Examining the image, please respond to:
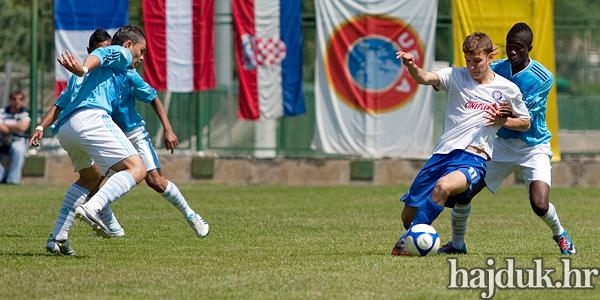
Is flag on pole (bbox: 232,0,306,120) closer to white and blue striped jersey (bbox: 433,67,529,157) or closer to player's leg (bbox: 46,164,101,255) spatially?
player's leg (bbox: 46,164,101,255)

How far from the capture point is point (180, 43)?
2197 centimetres

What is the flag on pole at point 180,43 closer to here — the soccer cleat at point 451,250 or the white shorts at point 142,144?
the white shorts at point 142,144

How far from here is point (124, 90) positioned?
11227 millimetres

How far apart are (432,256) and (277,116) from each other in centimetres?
1182

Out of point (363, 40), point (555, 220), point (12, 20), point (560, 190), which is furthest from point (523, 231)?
point (12, 20)

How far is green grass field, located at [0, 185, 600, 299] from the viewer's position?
853cm

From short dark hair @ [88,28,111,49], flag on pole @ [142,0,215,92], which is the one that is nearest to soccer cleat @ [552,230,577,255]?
short dark hair @ [88,28,111,49]

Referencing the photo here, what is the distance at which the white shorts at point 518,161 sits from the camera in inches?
436

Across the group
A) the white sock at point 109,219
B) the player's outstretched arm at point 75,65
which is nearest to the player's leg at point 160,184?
the white sock at point 109,219

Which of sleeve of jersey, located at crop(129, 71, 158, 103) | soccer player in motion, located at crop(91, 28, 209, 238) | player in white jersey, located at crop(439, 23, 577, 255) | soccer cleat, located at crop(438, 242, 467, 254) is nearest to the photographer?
player in white jersey, located at crop(439, 23, 577, 255)

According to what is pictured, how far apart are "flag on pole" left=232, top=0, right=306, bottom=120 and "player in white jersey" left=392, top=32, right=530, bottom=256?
11498 mm

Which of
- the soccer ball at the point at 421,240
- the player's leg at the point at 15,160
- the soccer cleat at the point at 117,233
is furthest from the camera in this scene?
the player's leg at the point at 15,160

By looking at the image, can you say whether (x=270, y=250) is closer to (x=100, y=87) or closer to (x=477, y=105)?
(x=100, y=87)

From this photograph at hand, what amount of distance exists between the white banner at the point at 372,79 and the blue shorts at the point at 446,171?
11.4 meters
